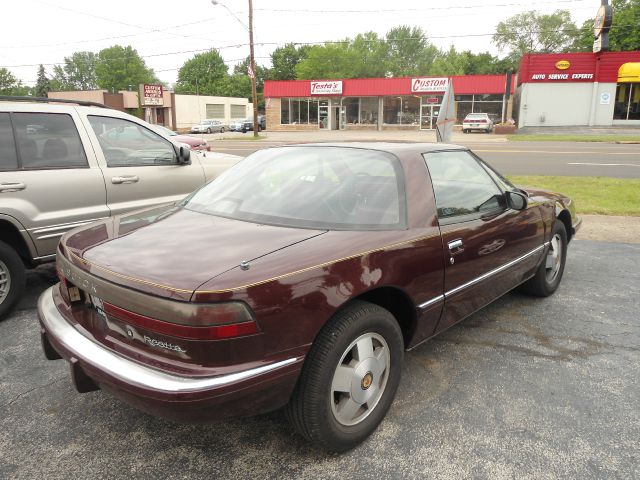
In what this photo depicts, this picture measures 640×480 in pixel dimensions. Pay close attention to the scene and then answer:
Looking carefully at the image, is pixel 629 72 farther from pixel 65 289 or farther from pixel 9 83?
pixel 9 83

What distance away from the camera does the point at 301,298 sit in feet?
7.10

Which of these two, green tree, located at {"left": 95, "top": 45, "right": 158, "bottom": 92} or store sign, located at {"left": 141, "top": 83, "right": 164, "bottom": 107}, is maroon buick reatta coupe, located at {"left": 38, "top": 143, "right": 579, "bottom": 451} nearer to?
store sign, located at {"left": 141, "top": 83, "right": 164, "bottom": 107}

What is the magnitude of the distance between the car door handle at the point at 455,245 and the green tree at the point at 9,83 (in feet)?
390

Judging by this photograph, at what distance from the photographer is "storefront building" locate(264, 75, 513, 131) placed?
4134 cm

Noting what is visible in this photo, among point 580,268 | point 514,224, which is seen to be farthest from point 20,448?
point 580,268

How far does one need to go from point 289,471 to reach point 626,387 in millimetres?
2186

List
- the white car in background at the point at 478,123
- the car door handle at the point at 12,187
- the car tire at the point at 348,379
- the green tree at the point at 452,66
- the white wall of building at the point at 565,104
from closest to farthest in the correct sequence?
the car tire at the point at 348,379 → the car door handle at the point at 12,187 → the white wall of building at the point at 565,104 → the white car in background at the point at 478,123 → the green tree at the point at 452,66

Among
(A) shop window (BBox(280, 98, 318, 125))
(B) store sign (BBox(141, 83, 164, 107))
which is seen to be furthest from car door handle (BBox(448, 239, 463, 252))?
(B) store sign (BBox(141, 83, 164, 107))

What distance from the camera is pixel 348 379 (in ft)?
7.98

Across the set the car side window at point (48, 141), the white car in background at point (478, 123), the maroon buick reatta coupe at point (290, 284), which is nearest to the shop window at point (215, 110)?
the white car in background at point (478, 123)

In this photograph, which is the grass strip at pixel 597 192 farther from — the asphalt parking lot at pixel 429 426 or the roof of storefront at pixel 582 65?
the roof of storefront at pixel 582 65

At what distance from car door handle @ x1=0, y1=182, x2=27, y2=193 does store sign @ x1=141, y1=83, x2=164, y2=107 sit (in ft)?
151

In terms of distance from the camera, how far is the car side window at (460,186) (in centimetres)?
318

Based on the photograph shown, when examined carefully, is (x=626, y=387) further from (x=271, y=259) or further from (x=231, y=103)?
(x=231, y=103)
